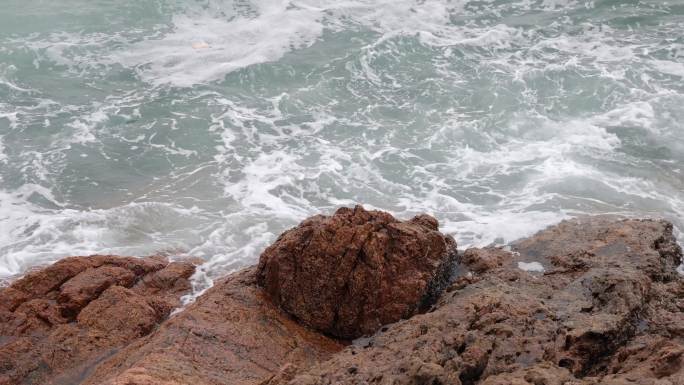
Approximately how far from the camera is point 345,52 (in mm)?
22234

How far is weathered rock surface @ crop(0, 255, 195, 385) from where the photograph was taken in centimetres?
826

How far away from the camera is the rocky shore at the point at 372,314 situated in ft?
20.7

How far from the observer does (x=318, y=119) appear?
59.2ft

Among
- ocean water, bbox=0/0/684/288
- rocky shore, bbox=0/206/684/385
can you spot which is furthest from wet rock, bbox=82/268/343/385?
ocean water, bbox=0/0/684/288

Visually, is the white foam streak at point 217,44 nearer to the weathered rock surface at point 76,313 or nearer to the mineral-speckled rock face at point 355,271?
the weathered rock surface at point 76,313

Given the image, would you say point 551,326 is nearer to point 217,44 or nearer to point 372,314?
point 372,314

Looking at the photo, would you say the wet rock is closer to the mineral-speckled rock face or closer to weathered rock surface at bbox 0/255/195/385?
the mineral-speckled rock face

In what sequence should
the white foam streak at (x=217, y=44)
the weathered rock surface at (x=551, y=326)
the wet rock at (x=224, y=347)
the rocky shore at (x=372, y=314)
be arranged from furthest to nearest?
the white foam streak at (x=217, y=44), the wet rock at (x=224, y=347), the rocky shore at (x=372, y=314), the weathered rock surface at (x=551, y=326)

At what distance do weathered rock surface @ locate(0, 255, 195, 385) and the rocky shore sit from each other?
2cm

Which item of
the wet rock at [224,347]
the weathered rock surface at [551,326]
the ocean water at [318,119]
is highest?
the weathered rock surface at [551,326]

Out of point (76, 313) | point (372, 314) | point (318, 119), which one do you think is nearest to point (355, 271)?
point (372, 314)

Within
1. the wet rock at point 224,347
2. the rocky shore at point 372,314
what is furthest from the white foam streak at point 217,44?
Answer: the wet rock at point 224,347

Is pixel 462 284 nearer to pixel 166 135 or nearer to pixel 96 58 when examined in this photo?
pixel 166 135

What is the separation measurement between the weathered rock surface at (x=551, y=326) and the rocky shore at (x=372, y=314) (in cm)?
2
